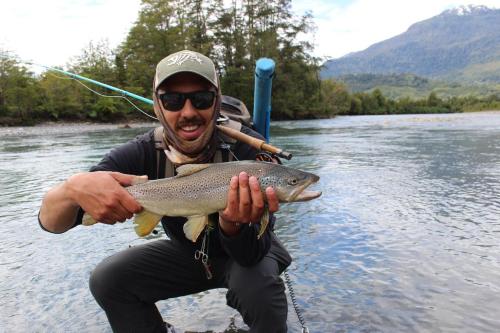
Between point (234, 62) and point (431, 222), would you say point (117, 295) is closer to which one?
point (431, 222)

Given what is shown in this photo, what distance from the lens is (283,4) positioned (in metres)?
57.5

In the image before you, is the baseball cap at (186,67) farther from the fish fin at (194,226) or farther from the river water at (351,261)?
the river water at (351,261)

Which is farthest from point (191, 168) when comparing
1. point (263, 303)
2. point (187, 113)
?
A: point (263, 303)

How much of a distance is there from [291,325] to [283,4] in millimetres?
58869

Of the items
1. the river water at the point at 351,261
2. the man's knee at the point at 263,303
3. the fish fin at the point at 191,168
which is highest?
the fish fin at the point at 191,168

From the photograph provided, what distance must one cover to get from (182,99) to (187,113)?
0.12m

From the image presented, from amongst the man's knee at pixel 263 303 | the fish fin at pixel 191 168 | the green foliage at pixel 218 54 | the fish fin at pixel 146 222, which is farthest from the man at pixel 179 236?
the green foliage at pixel 218 54

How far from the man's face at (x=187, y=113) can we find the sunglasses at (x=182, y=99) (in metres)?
0.02

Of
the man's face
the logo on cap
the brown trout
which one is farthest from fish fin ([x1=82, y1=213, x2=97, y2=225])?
the logo on cap

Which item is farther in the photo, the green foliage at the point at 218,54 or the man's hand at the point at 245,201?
the green foliage at the point at 218,54

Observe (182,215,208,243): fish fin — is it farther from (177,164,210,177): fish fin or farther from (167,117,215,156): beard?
(167,117,215,156): beard

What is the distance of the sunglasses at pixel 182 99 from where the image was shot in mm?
3002

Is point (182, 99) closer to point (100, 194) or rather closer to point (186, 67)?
point (186, 67)

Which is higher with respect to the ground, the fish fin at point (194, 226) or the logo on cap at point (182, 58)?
the logo on cap at point (182, 58)
